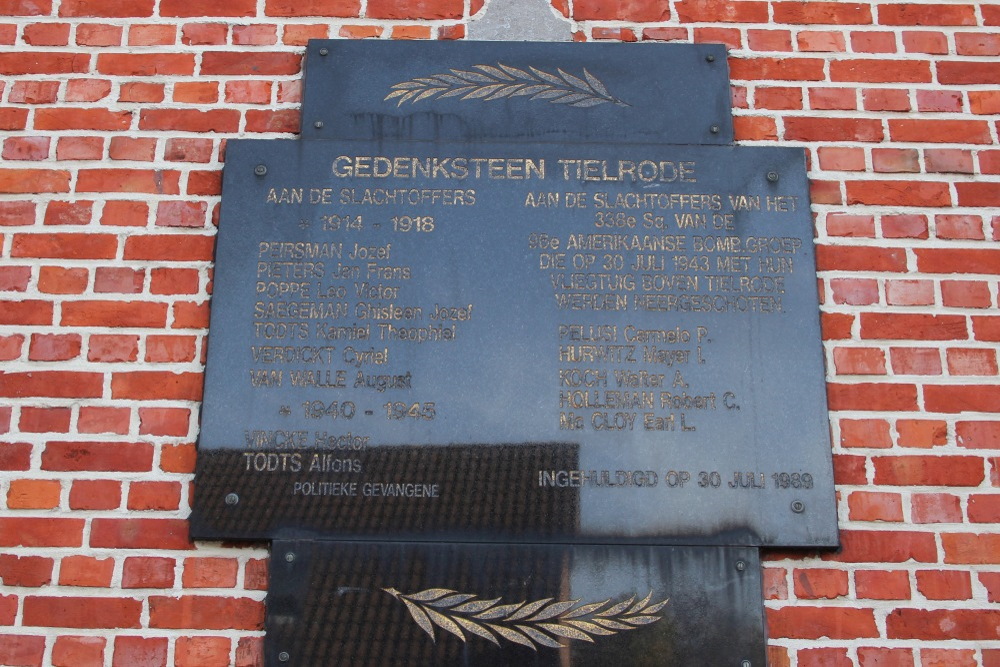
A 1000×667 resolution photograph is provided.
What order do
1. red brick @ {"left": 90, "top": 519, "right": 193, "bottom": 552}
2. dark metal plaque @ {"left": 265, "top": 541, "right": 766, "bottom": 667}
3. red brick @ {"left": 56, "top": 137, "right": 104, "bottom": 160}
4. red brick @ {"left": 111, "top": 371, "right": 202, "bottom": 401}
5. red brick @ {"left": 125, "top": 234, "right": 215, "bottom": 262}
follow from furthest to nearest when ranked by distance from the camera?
1. red brick @ {"left": 56, "top": 137, "right": 104, "bottom": 160}
2. red brick @ {"left": 125, "top": 234, "right": 215, "bottom": 262}
3. red brick @ {"left": 111, "top": 371, "right": 202, "bottom": 401}
4. red brick @ {"left": 90, "top": 519, "right": 193, "bottom": 552}
5. dark metal plaque @ {"left": 265, "top": 541, "right": 766, "bottom": 667}

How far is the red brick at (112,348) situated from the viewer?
2.67 meters

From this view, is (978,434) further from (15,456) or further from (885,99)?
(15,456)

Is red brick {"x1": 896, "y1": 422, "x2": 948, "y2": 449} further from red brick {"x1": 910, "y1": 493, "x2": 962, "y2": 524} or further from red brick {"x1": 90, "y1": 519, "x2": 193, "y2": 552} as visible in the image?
red brick {"x1": 90, "y1": 519, "x2": 193, "y2": 552}

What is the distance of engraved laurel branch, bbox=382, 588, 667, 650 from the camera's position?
94.9 inches

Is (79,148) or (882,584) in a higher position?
(79,148)

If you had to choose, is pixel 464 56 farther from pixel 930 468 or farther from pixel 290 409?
pixel 930 468

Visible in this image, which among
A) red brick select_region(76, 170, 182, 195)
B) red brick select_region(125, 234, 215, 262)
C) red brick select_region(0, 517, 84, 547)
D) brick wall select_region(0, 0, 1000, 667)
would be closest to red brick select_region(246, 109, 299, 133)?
brick wall select_region(0, 0, 1000, 667)

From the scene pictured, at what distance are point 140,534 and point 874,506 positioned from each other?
1953 millimetres

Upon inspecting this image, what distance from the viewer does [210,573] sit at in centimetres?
249

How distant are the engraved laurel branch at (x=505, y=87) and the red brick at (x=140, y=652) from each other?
1.67 meters

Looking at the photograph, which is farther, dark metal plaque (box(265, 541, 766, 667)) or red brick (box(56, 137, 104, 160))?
red brick (box(56, 137, 104, 160))

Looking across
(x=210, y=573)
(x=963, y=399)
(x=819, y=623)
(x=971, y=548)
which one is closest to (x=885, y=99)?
(x=963, y=399)

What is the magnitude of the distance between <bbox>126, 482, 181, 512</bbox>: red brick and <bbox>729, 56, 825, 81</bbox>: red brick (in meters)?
2.06

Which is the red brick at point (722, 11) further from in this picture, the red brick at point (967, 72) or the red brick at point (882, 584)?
the red brick at point (882, 584)
